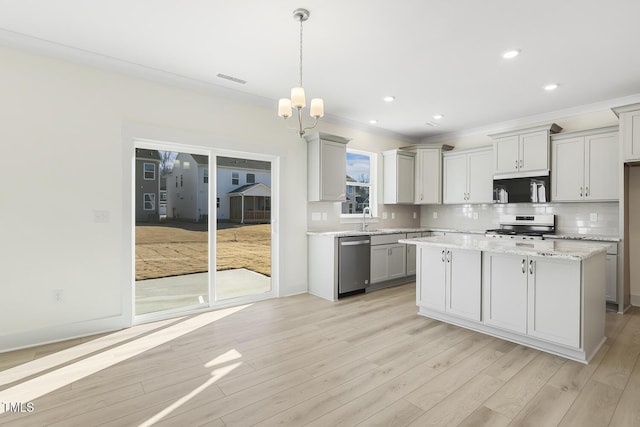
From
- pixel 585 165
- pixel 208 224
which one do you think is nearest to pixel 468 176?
pixel 585 165

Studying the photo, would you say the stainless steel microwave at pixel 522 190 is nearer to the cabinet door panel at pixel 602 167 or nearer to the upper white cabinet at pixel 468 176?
the upper white cabinet at pixel 468 176

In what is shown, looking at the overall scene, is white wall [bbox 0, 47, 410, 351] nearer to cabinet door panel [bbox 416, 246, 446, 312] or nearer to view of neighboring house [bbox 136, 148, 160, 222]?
view of neighboring house [bbox 136, 148, 160, 222]

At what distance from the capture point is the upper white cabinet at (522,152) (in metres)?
4.75

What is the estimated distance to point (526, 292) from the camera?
2.90m

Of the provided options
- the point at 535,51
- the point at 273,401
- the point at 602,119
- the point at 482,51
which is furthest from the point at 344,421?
the point at 602,119

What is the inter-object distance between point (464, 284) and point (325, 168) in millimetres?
2549

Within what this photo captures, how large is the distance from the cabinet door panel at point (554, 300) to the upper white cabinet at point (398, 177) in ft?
10.9

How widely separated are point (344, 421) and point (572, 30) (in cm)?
358

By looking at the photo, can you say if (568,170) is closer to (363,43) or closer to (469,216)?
(469,216)

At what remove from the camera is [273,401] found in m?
2.12

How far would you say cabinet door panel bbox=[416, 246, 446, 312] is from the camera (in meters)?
3.58

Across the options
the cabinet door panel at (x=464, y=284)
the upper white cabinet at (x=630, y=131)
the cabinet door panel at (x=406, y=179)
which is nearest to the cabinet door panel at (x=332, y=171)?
the cabinet door panel at (x=406, y=179)

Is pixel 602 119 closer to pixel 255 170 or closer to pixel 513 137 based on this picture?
pixel 513 137

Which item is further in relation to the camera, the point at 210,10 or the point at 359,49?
the point at 359,49
